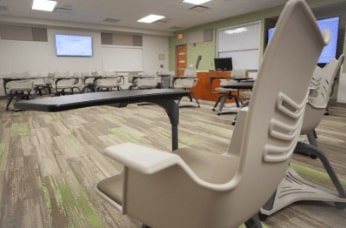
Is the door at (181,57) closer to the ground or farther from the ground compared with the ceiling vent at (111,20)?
closer to the ground

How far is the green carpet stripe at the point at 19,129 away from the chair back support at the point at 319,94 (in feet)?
11.7

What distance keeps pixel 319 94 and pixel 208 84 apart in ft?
16.0

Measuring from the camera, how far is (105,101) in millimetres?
845

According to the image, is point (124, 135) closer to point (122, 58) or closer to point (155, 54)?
point (122, 58)

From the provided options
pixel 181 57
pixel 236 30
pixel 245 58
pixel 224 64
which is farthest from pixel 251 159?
pixel 181 57

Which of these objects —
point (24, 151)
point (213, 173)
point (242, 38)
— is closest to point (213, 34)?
point (242, 38)

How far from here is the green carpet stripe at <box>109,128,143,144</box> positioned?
292 centimetres

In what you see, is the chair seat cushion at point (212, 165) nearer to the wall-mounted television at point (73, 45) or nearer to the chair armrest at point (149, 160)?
the chair armrest at point (149, 160)

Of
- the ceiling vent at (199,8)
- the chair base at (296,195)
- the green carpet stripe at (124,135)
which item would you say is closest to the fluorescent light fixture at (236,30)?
the ceiling vent at (199,8)

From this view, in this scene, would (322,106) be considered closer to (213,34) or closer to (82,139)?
(82,139)

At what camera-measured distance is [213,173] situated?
837mm

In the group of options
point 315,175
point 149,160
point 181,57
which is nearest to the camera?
point 149,160

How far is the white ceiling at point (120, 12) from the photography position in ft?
21.8

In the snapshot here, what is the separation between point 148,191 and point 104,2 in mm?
7083
